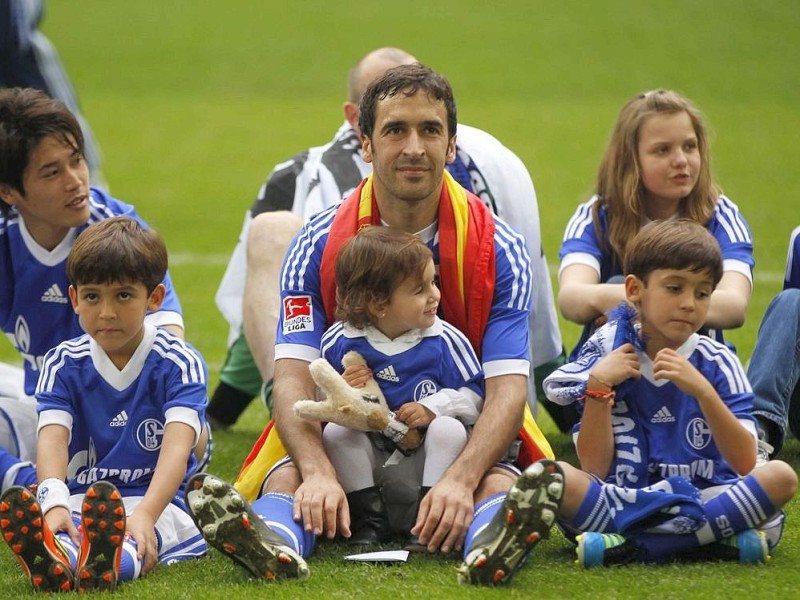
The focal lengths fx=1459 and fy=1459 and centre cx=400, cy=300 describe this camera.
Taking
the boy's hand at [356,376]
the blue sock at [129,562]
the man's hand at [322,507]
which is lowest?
the blue sock at [129,562]

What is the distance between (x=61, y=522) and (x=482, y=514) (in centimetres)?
115

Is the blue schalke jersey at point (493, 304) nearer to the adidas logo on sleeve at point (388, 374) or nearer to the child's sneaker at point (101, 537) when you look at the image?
the adidas logo on sleeve at point (388, 374)

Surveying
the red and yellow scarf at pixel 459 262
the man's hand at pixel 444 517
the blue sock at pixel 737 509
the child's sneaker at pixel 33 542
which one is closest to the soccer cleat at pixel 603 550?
the blue sock at pixel 737 509

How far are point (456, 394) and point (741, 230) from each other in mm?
1487

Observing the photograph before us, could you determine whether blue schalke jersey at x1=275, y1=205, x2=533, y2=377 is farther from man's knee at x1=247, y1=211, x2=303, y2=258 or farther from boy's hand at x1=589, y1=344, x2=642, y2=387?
man's knee at x1=247, y1=211, x2=303, y2=258

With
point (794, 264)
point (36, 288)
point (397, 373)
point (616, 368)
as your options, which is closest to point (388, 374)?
point (397, 373)

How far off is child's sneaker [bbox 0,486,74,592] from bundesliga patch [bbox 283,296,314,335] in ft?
3.36

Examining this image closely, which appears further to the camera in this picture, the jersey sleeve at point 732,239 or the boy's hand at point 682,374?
the jersey sleeve at point 732,239

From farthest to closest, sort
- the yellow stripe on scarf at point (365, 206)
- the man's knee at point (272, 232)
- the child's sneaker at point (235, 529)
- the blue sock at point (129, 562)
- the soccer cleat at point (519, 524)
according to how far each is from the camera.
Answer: the man's knee at point (272, 232) → the yellow stripe on scarf at point (365, 206) → the blue sock at point (129, 562) → the child's sneaker at point (235, 529) → the soccer cleat at point (519, 524)

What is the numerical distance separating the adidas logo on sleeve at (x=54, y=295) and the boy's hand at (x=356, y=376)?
126 centimetres

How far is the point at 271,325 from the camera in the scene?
5.70m

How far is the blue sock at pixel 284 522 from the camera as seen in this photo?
4.03 metres

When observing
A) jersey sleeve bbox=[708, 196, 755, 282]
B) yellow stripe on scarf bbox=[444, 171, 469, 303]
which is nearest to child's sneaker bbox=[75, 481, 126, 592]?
yellow stripe on scarf bbox=[444, 171, 469, 303]

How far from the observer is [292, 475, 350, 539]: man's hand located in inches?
161
